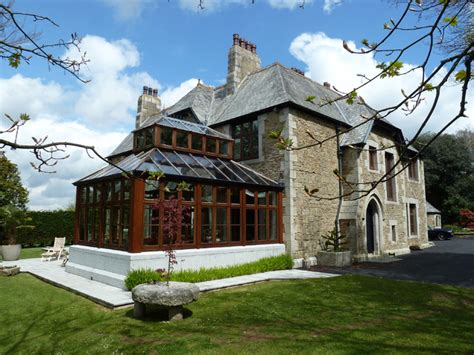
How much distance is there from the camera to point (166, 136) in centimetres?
1059

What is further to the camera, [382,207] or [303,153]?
[382,207]

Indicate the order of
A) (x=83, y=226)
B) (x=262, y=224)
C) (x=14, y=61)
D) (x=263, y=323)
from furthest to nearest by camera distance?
1. (x=262, y=224)
2. (x=83, y=226)
3. (x=263, y=323)
4. (x=14, y=61)

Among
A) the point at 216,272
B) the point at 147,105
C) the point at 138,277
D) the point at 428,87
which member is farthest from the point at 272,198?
the point at 147,105

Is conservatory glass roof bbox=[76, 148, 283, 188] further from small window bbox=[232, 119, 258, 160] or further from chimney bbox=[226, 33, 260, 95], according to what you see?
chimney bbox=[226, 33, 260, 95]

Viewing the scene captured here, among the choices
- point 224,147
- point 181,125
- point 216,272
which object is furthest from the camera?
point 224,147

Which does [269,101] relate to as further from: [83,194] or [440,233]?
[440,233]

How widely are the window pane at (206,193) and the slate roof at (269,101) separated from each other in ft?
14.1

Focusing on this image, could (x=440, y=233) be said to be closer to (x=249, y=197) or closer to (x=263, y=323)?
(x=249, y=197)

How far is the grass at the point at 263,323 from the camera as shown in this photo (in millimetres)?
4602

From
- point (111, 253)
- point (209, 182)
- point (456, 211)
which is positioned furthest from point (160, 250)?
point (456, 211)

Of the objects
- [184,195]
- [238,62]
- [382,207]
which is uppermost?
[238,62]

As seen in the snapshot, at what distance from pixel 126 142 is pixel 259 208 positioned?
12.1 m

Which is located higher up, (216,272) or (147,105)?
(147,105)

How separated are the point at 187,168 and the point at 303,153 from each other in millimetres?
4670
